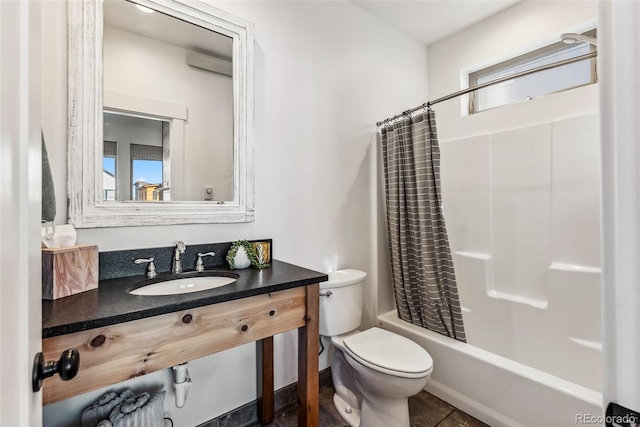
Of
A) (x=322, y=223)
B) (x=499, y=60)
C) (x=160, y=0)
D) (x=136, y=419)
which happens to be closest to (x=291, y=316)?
(x=136, y=419)

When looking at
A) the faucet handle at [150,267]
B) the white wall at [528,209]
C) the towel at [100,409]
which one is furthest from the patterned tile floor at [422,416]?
the faucet handle at [150,267]

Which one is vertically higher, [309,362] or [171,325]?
[171,325]

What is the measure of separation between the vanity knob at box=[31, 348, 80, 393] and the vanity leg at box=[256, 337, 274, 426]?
1166mm

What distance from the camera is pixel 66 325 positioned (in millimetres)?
776

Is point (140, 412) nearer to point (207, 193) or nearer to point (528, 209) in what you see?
point (207, 193)

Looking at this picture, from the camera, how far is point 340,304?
1736 mm

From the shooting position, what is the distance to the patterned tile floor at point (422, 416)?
159 cm

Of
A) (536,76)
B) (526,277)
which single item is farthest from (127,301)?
(536,76)

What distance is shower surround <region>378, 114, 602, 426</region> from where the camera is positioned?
153cm

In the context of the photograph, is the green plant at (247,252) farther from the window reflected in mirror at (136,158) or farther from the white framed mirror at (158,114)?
the window reflected in mirror at (136,158)

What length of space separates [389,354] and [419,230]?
83 cm

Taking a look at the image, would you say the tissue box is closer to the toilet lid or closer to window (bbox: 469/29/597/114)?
the toilet lid

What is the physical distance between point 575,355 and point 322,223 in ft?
5.60

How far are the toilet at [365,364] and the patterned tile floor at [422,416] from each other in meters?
0.06
